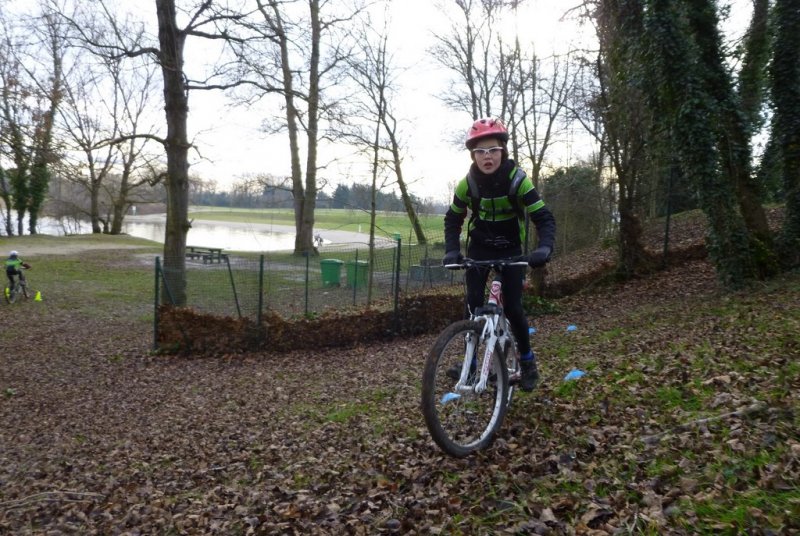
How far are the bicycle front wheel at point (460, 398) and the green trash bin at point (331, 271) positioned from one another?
9.18 m

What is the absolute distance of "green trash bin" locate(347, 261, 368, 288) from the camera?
13.9 meters

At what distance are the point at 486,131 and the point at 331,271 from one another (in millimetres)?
9970

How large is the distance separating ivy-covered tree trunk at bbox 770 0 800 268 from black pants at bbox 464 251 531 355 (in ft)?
27.7

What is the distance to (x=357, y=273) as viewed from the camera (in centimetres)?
1396

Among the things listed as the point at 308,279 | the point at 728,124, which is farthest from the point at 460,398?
the point at 728,124

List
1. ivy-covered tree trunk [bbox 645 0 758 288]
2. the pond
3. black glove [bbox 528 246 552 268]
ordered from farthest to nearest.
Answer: the pond < ivy-covered tree trunk [bbox 645 0 758 288] < black glove [bbox 528 246 552 268]

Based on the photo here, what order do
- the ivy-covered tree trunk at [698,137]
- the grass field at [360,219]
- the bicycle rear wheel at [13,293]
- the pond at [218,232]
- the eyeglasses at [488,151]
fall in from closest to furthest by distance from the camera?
1. the eyeglasses at [488,151]
2. the ivy-covered tree trunk at [698,137]
3. the grass field at [360,219]
4. the bicycle rear wheel at [13,293]
5. the pond at [218,232]

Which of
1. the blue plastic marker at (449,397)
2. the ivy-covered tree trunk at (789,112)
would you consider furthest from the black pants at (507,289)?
the ivy-covered tree trunk at (789,112)

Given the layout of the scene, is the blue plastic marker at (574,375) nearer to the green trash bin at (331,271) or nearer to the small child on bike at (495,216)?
the small child on bike at (495,216)

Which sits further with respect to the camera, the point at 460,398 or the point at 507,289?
the point at 507,289

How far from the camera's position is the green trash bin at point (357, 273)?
13891mm

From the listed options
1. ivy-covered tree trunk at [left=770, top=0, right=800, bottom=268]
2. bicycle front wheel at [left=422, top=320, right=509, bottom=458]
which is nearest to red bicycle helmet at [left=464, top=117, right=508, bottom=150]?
bicycle front wheel at [left=422, top=320, right=509, bottom=458]

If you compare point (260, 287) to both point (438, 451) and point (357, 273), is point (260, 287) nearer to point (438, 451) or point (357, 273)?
point (357, 273)

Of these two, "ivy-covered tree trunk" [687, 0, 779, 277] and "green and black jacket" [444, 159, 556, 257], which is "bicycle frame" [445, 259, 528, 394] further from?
"ivy-covered tree trunk" [687, 0, 779, 277]
